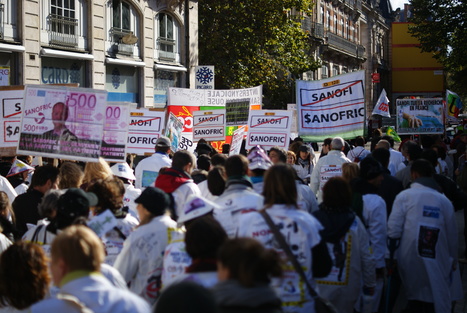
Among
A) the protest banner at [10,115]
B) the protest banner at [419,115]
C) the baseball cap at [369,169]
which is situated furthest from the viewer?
the protest banner at [419,115]

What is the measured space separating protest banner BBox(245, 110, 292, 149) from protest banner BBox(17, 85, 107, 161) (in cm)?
445

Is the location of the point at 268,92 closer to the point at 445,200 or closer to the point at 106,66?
the point at 106,66

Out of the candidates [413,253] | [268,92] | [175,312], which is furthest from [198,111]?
[268,92]

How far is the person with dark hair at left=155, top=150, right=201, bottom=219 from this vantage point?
6.48m

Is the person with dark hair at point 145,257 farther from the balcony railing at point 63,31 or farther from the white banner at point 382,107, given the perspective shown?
the white banner at point 382,107

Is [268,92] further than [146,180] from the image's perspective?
Yes

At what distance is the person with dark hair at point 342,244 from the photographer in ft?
17.5

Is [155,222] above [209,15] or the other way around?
the other way around

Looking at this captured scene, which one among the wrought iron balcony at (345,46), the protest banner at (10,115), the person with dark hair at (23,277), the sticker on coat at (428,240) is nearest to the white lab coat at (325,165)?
the sticker on coat at (428,240)

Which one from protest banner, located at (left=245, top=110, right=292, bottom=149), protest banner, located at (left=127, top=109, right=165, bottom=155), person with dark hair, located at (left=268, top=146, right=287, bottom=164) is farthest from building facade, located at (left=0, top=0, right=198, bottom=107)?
person with dark hair, located at (left=268, top=146, right=287, bottom=164)

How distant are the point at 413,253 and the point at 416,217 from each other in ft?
1.12

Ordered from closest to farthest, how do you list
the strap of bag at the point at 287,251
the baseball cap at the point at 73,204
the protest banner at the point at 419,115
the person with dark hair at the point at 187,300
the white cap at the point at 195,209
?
the person with dark hair at the point at 187,300, the strap of bag at the point at 287,251, the white cap at the point at 195,209, the baseball cap at the point at 73,204, the protest banner at the point at 419,115

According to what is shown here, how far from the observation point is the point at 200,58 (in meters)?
28.7

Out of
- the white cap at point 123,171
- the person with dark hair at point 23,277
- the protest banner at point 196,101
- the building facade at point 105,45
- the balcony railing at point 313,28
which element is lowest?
the person with dark hair at point 23,277
